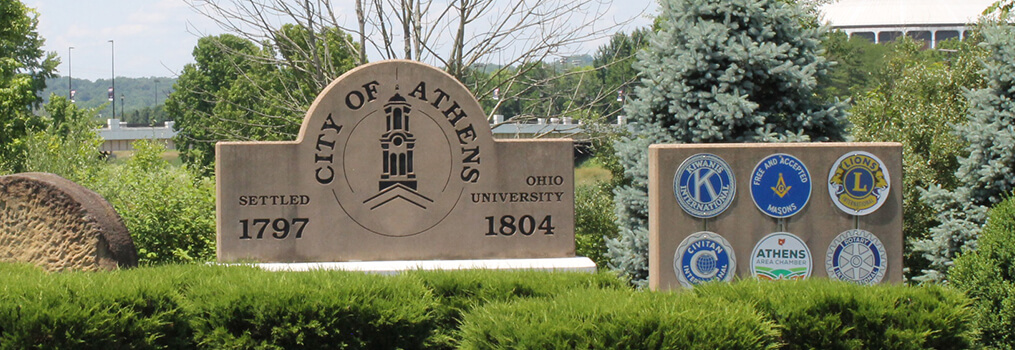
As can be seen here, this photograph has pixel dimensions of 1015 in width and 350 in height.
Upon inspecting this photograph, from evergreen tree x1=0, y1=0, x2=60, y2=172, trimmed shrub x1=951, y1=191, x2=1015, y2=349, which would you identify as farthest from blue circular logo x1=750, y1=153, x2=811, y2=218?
evergreen tree x1=0, y1=0, x2=60, y2=172

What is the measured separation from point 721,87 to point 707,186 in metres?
1.42

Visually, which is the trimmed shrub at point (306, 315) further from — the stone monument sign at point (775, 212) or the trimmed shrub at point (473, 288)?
the stone monument sign at point (775, 212)

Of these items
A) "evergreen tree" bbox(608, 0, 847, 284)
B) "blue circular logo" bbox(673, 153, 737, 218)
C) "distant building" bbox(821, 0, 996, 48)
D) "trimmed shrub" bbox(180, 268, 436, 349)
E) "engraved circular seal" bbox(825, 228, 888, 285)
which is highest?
"distant building" bbox(821, 0, 996, 48)

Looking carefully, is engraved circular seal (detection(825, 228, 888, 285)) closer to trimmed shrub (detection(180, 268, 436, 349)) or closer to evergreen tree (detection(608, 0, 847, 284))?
evergreen tree (detection(608, 0, 847, 284))

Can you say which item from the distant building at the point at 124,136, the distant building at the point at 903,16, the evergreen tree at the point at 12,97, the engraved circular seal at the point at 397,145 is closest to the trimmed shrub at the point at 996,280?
the engraved circular seal at the point at 397,145

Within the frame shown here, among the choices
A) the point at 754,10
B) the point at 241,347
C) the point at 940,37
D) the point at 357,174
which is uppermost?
the point at 940,37

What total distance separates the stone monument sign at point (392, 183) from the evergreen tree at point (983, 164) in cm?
347

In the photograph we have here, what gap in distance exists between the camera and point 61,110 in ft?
147

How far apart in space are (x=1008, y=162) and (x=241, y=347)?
6252mm

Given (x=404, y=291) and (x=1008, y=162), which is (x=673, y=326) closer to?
(x=404, y=291)

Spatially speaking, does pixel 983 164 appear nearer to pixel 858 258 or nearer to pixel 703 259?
pixel 858 258

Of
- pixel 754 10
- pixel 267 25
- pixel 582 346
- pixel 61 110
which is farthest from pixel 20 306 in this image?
pixel 61 110

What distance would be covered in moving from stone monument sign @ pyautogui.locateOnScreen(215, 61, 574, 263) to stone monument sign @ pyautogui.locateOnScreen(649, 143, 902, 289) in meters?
2.33

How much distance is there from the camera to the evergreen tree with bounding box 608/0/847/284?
7.96 metres
